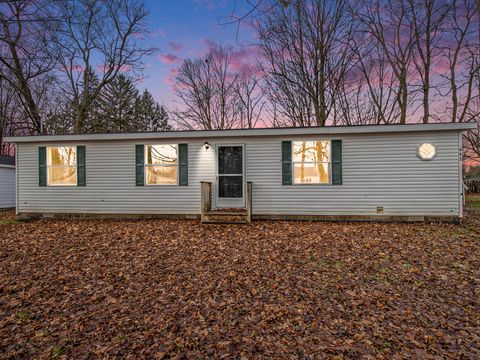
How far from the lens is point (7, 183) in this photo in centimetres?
1387

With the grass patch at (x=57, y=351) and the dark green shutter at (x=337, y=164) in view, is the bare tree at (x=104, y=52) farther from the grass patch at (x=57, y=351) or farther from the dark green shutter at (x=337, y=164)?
the grass patch at (x=57, y=351)

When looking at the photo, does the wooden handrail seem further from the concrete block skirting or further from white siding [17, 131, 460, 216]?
the concrete block skirting

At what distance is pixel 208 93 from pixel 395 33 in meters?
12.2

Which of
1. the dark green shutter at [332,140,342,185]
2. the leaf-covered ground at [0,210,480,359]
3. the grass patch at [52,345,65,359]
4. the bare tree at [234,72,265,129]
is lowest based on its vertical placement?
the grass patch at [52,345,65,359]

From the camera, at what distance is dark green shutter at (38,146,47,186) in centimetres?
933

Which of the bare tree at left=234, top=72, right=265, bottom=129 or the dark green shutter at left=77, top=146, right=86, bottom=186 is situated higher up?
the bare tree at left=234, top=72, right=265, bottom=129

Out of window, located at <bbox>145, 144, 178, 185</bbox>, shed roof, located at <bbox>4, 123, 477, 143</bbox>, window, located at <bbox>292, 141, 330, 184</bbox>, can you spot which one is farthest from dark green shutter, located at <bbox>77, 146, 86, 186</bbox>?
window, located at <bbox>292, 141, 330, 184</bbox>

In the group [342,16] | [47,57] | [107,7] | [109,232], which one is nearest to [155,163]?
[109,232]

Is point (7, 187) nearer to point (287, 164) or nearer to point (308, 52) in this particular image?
point (287, 164)

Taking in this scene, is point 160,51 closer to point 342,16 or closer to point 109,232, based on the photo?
point 342,16

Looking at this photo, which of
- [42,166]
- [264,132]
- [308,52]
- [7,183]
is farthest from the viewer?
[308,52]

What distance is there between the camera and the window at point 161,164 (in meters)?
8.97

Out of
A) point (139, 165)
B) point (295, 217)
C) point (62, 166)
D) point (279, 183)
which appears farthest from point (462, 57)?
point (62, 166)

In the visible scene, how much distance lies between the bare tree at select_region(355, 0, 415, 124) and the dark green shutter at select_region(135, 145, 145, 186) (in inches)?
536
